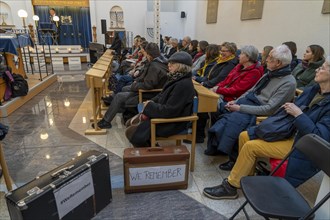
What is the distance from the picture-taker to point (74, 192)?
4.84 ft

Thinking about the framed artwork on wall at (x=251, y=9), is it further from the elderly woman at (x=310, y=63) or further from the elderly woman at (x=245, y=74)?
the elderly woman at (x=245, y=74)

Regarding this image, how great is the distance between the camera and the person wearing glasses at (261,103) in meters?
1.98

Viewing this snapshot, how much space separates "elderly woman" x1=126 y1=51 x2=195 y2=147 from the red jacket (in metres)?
0.84

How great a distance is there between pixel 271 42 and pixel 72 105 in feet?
11.8

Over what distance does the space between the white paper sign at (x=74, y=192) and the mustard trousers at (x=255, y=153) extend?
1070 mm

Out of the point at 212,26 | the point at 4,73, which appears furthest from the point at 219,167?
the point at 212,26

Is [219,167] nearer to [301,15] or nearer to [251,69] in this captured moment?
[251,69]

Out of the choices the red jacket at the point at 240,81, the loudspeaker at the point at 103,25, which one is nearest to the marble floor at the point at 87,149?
the red jacket at the point at 240,81

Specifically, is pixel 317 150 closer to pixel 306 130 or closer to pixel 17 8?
pixel 306 130

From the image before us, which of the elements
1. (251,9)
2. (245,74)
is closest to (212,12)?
(251,9)

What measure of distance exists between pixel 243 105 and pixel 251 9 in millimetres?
3117

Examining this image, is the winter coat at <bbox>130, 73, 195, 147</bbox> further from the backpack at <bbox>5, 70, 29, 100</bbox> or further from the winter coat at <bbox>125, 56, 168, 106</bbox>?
the backpack at <bbox>5, 70, 29, 100</bbox>

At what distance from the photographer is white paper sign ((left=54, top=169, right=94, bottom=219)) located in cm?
140

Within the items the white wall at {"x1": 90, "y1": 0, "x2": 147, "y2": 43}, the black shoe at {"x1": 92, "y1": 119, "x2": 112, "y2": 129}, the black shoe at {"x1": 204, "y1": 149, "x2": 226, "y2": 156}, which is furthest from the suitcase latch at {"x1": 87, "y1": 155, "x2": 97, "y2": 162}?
the white wall at {"x1": 90, "y1": 0, "x2": 147, "y2": 43}
